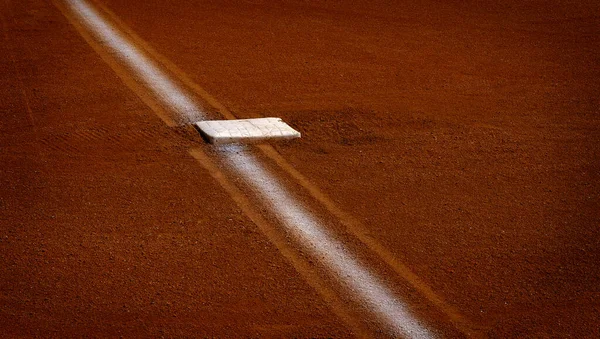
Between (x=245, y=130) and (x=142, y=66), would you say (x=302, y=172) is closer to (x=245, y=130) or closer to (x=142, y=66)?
(x=245, y=130)

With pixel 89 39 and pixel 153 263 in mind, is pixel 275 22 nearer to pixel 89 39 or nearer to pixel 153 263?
pixel 89 39

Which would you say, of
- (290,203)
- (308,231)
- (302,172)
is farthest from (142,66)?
(308,231)

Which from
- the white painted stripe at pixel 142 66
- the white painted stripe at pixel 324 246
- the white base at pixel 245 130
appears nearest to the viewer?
the white painted stripe at pixel 324 246

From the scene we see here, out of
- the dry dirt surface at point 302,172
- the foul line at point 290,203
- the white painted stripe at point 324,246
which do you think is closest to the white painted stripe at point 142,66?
the foul line at point 290,203

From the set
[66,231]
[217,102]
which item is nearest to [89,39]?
[217,102]

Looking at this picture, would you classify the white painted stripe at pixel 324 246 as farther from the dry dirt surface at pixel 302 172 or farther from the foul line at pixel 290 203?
the dry dirt surface at pixel 302 172

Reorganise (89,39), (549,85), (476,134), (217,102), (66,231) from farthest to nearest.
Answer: (89,39) → (549,85) → (217,102) → (476,134) → (66,231)

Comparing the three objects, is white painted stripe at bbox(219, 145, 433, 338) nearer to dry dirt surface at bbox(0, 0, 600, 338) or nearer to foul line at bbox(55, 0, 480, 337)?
foul line at bbox(55, 0, 480, 337)
